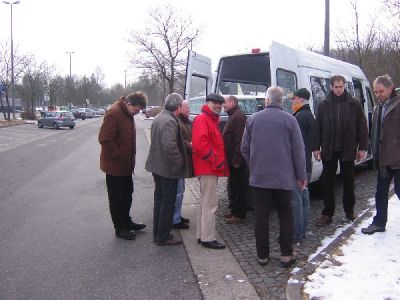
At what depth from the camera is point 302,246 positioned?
5137mm

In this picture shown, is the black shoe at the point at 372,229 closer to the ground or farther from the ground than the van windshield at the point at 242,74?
closer to the ground

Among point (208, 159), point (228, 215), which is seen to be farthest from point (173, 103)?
point (228, 215)

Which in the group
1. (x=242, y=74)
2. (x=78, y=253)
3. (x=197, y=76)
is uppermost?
(x=242, y=74)

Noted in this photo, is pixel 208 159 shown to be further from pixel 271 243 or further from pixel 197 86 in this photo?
pixel 197 86

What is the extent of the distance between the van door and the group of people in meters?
1.32

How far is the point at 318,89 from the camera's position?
24.2ft

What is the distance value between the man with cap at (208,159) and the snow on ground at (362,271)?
1380mm

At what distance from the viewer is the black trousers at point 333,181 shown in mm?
5766

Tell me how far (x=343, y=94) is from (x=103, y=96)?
95696mm

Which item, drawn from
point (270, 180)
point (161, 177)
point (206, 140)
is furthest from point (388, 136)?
point (161, 177)

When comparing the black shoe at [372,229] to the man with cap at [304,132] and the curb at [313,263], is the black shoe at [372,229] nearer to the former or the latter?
the curb at [313,263]

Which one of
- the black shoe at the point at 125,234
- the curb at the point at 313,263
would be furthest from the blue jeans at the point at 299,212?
the black shoe at the point at 125,234

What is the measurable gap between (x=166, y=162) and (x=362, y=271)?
95.1 inches

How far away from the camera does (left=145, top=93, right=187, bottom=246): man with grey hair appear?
5172 millimetres
